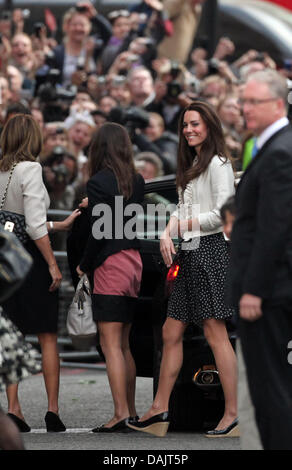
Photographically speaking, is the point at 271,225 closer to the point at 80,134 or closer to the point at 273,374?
the point at 273,374

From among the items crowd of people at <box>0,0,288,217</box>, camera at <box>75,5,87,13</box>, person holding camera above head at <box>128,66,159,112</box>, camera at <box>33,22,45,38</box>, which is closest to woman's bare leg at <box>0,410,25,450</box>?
crowd of people at <box>0,0,288,217</box>

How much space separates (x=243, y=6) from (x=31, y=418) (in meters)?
14.2

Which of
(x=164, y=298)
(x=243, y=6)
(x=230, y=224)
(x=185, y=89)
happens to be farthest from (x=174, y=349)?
(x=243, y=6)

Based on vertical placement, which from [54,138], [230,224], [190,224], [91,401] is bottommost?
[91,401]

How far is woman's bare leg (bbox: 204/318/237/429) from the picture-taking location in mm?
7160

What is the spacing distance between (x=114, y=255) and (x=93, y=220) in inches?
9.8

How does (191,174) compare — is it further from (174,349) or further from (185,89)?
(185,89)

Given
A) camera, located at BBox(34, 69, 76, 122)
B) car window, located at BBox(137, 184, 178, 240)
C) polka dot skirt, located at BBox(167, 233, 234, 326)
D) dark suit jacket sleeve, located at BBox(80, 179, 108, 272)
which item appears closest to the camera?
polka dot skirt, located at BBox(167, 233, 234, 326)

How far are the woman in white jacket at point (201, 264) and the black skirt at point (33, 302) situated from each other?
33.2 inches

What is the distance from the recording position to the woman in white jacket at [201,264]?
23.5ft

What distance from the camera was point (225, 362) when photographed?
7.16 metres

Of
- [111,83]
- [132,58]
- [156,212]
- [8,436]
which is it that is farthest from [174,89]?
[8,436]

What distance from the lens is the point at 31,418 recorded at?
27.4ft

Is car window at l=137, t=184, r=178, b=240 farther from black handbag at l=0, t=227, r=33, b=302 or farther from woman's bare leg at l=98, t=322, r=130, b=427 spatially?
black handbag at l=0, t=227, r=33, b=302
